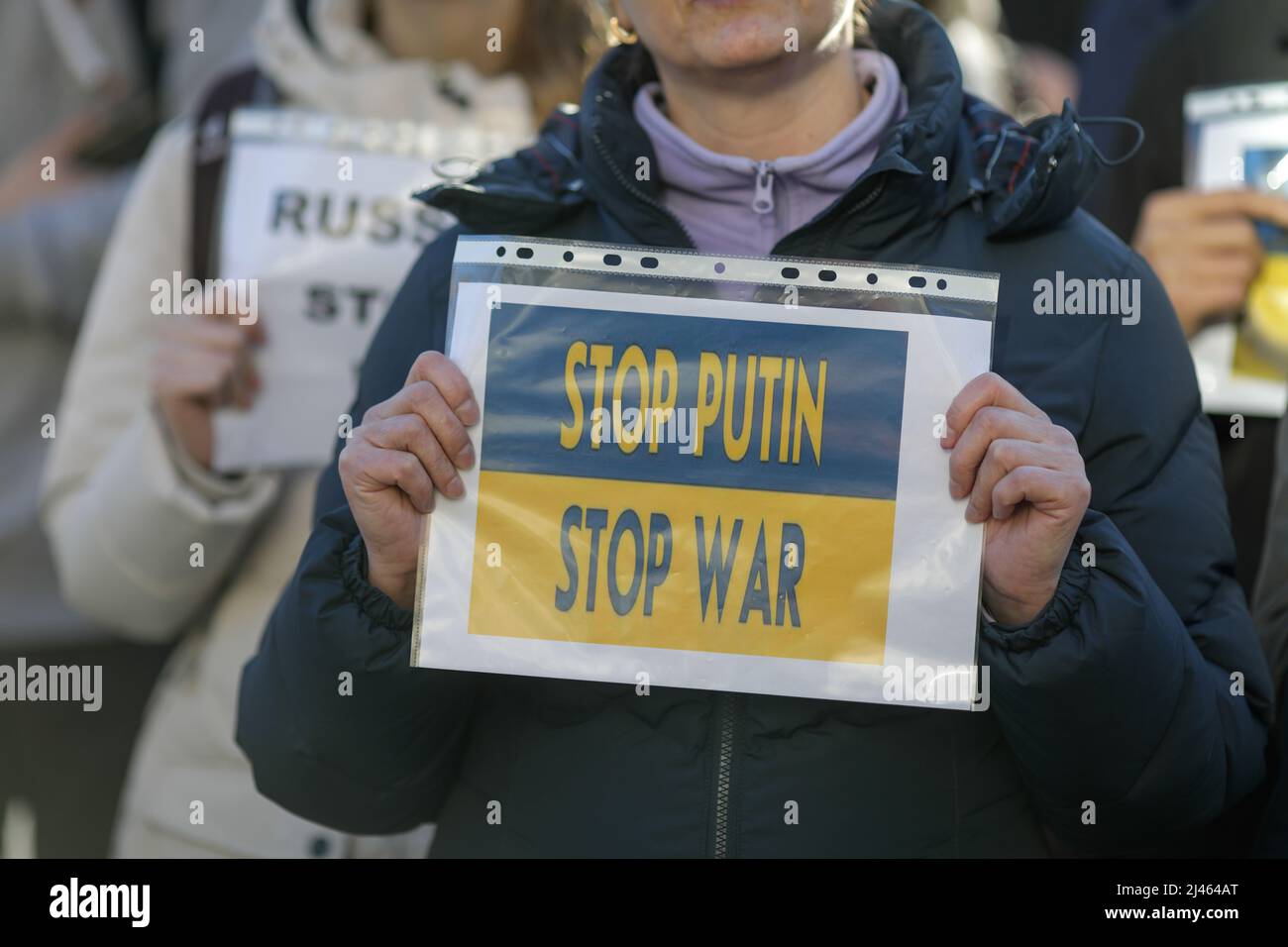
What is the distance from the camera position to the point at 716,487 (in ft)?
6.48

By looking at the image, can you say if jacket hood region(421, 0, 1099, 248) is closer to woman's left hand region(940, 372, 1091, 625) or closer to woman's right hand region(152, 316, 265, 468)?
woman's left hand region(940, 372, 1091, 625)

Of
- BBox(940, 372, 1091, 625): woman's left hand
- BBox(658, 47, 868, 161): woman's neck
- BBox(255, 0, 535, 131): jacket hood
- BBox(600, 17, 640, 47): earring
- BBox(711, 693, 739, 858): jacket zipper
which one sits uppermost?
BBox(255, 0, 535, 131): jacket hood

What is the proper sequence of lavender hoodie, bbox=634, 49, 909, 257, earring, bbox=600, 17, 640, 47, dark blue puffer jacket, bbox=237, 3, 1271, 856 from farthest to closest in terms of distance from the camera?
earring, bbox=600, 17, 640, 47
lavender hoodie, bbox=634, 49, 909, 257
dark blue puffer jacket, bbox=237, 3, 1271, 856

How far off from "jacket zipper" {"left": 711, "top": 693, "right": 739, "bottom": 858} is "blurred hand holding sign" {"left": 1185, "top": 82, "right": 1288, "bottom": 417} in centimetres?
131

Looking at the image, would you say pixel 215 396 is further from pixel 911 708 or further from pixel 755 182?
pixel 911 708

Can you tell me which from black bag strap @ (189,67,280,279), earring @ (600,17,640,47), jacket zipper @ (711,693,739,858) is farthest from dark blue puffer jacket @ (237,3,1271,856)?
black bag strap @ (189,67,280,279)

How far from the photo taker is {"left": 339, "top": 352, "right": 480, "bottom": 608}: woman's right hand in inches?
75.3

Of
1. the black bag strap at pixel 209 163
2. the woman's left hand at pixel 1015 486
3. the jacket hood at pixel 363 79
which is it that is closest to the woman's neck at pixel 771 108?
the woman's left hand at pixel 1015 486

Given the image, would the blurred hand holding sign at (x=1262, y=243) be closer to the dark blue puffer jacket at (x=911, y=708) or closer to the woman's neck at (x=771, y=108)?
the dark blue puffer jacket at (x=911, y=708)

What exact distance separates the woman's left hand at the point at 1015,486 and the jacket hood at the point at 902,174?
→ 0.28m

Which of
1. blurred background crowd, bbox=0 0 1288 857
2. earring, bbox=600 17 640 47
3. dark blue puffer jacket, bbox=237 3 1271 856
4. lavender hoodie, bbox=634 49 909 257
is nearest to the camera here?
dark blue puffer jacket, bbox=237 3 1271 856

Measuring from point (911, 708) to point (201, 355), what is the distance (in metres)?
1.60

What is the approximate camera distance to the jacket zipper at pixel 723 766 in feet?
6.46
